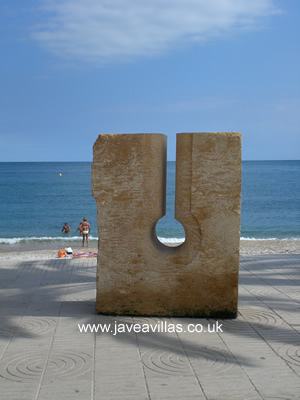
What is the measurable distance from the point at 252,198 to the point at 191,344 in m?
39.0

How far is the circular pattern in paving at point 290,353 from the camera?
436 centimetres

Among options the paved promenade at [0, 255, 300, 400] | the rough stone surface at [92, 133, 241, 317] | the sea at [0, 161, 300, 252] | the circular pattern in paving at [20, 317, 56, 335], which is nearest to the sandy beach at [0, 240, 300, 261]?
the sea at [0, 161, 300, 252]

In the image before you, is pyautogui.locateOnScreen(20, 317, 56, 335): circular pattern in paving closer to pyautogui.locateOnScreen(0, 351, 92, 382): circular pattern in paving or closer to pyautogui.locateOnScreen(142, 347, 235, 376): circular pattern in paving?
pyautogui.locateOnScreen(0, 351, 92, 382): circular pattern in paving

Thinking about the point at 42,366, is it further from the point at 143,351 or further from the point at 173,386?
the point at 173,386

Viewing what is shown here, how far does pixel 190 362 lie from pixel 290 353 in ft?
3.58

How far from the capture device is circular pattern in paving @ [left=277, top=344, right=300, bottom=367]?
4355 millimetres

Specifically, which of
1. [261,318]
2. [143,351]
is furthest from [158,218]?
[261,318]

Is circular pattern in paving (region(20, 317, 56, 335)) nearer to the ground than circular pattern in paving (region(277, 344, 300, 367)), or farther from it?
nearer to the ground

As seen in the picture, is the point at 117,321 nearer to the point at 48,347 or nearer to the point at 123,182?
the point at 48,347

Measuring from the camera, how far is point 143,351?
4570mm

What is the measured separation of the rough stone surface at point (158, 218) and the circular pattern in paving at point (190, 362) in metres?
1.07

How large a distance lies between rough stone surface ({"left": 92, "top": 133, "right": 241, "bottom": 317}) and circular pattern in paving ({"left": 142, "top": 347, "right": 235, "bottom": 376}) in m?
1.07

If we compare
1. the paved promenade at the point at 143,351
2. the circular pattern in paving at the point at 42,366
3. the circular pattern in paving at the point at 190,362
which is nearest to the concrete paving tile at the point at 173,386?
the paved promenade at the point at 143,351

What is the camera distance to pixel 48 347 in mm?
4664
